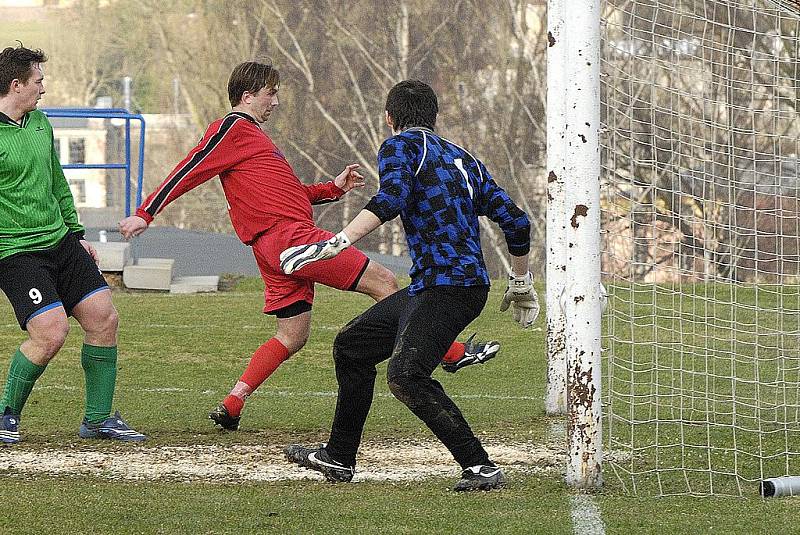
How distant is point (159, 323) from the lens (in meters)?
13.7

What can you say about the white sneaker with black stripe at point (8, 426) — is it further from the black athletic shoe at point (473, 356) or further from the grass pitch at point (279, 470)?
the black athletic shoe at point (473, 356)

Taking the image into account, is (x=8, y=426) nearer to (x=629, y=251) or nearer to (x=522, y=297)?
(x=522, y=297)

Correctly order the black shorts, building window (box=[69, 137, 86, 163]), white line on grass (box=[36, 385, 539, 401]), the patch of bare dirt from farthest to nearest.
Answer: building window (box=[69, 137, 86, 163]) → white line on grass (box=[36, 385, 539, 401]) → the black shorts → the patch of bare dirt

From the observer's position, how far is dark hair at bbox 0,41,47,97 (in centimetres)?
704

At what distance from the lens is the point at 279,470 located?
21.6 ft

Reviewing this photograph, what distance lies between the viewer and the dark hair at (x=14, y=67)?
704cm

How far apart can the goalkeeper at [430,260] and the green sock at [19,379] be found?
199cm

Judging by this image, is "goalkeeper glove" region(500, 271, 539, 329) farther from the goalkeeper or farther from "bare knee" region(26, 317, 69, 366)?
"bare knee" region(26, 317, 69, 366)

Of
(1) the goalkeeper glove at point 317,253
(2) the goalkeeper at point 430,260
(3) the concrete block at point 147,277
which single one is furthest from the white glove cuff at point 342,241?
(3) the concrete block at point 147,277

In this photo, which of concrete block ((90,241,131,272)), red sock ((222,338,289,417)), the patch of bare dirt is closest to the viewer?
the patch of bare dirt

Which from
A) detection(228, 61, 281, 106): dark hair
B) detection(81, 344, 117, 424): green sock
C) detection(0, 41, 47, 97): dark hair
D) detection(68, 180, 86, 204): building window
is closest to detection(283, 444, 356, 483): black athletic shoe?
detection(81, 344, 117, 424): green sock

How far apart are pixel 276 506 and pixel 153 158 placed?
4814 centimetres

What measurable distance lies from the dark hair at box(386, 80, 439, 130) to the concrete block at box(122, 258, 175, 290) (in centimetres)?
1133

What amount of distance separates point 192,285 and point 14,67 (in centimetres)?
1041
